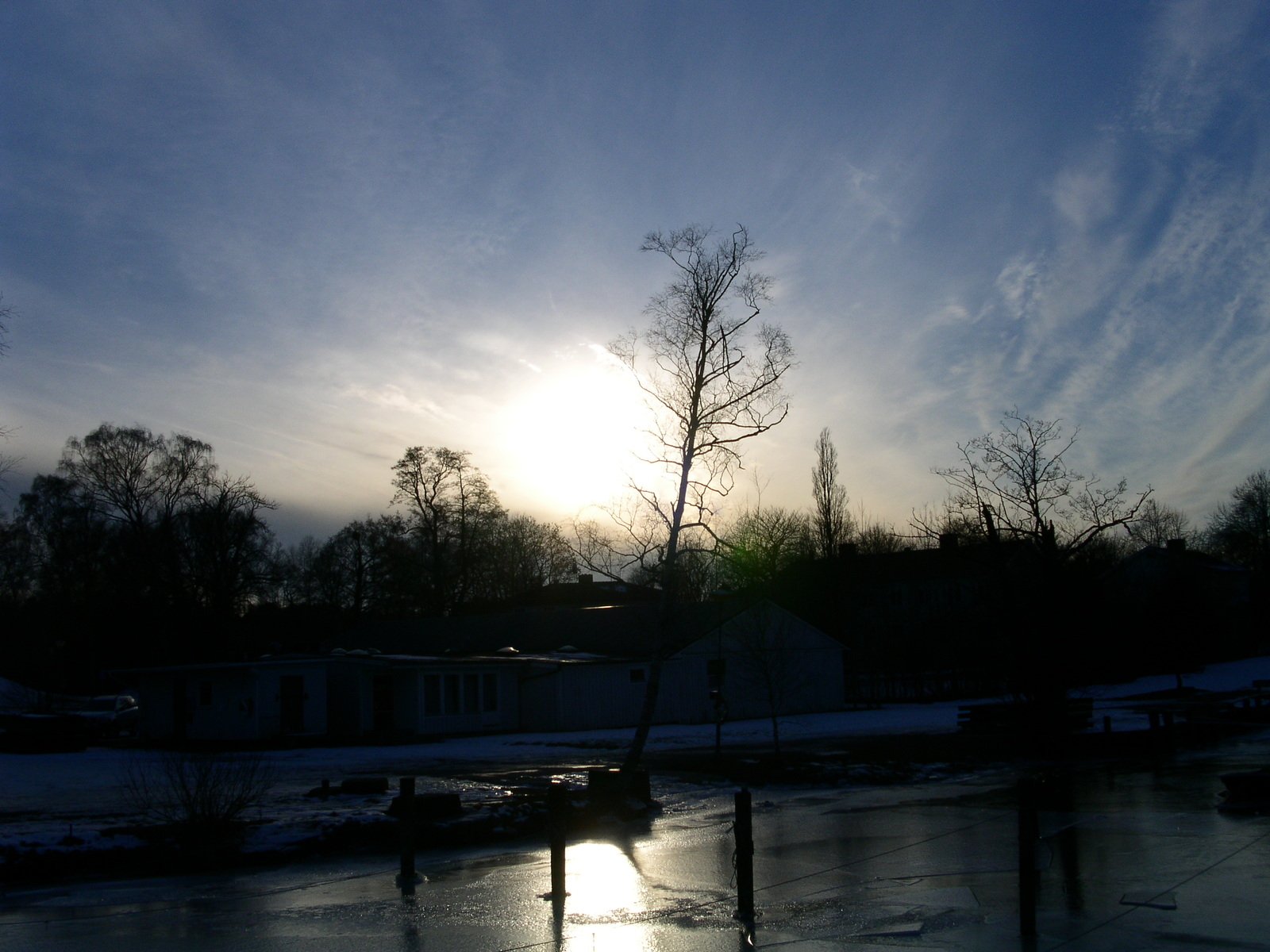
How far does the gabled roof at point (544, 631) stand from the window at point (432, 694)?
731 centimetres

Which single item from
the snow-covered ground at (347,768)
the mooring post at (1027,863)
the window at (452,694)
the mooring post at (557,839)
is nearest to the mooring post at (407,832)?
the mooring post at (557,839)

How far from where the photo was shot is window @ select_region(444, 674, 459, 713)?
4056 centimetres

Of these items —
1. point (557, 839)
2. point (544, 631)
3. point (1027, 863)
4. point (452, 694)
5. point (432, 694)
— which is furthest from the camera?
point (544, 631)

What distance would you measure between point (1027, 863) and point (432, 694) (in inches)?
1331

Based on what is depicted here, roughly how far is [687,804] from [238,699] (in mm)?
24713

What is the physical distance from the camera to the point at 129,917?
9.83 meters

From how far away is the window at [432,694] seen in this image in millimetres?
39781

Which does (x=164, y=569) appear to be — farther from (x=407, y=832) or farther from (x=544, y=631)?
(x=407, y=832)

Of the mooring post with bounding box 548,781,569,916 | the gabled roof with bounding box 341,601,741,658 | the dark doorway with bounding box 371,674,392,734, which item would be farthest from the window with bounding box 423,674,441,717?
the mooring post with bounding box 548,781,569,916

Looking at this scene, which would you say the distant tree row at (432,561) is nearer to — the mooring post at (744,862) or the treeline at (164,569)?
the treeline at (164,569)

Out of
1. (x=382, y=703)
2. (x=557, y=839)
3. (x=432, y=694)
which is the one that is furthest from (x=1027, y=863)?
(x=382, y=703)

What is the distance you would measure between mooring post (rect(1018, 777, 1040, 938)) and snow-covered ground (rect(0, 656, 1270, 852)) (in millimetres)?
9193

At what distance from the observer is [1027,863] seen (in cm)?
832

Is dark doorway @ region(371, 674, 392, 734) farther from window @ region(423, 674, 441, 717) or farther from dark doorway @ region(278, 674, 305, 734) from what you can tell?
dark doorway @ region(278, 674, 305, 734)
